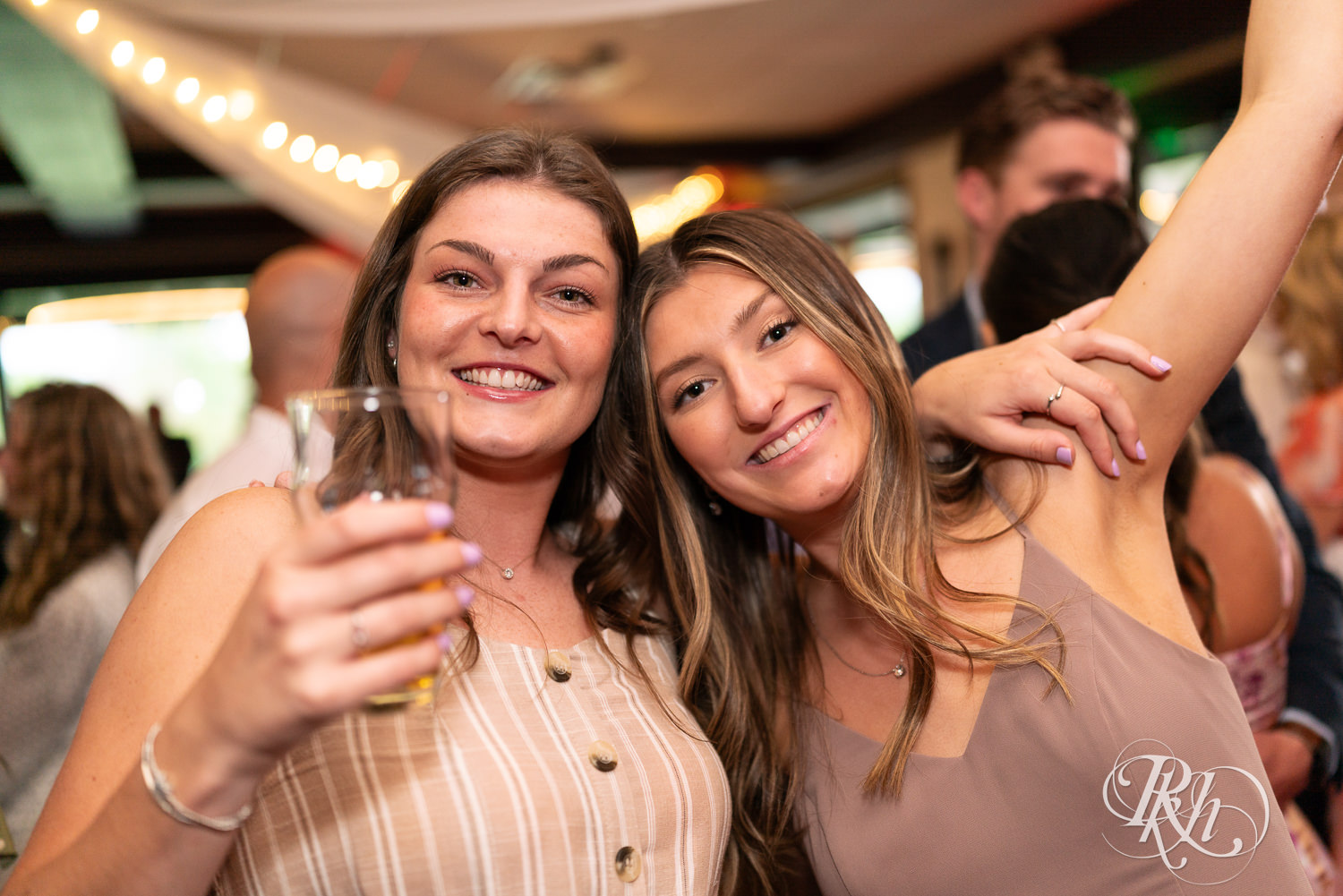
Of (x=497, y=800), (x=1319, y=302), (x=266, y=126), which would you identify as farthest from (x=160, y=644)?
(x=266, y=126)

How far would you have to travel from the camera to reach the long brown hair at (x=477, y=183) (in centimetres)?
162

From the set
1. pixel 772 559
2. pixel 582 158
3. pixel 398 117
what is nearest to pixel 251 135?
pixel 398 117

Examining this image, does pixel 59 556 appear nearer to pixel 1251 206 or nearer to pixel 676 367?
pixel 676 367

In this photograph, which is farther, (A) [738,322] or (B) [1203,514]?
(B) [1203,514]

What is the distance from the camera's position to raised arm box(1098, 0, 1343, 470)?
4.34ft

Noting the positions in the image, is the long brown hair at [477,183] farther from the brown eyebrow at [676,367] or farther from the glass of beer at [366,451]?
the glass of beer at [366,451]

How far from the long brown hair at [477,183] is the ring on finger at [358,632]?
86cm

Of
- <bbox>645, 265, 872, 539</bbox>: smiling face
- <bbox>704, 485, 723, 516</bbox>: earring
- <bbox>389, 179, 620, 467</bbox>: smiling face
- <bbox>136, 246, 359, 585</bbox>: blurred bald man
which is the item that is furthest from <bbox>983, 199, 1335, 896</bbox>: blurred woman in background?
<bbox>136, 246, 359, 585</bbox>: blurred bald man

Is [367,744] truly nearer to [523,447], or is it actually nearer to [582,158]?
[523,447]

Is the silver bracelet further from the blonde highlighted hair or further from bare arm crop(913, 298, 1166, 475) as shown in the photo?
the blonde highlighted hair

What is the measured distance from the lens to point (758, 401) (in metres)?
1.54

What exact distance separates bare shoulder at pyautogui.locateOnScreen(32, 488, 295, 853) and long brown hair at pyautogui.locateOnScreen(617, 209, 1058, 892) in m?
→ 0.72

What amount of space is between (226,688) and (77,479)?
2.46 m

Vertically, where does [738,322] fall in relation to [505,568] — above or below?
above
